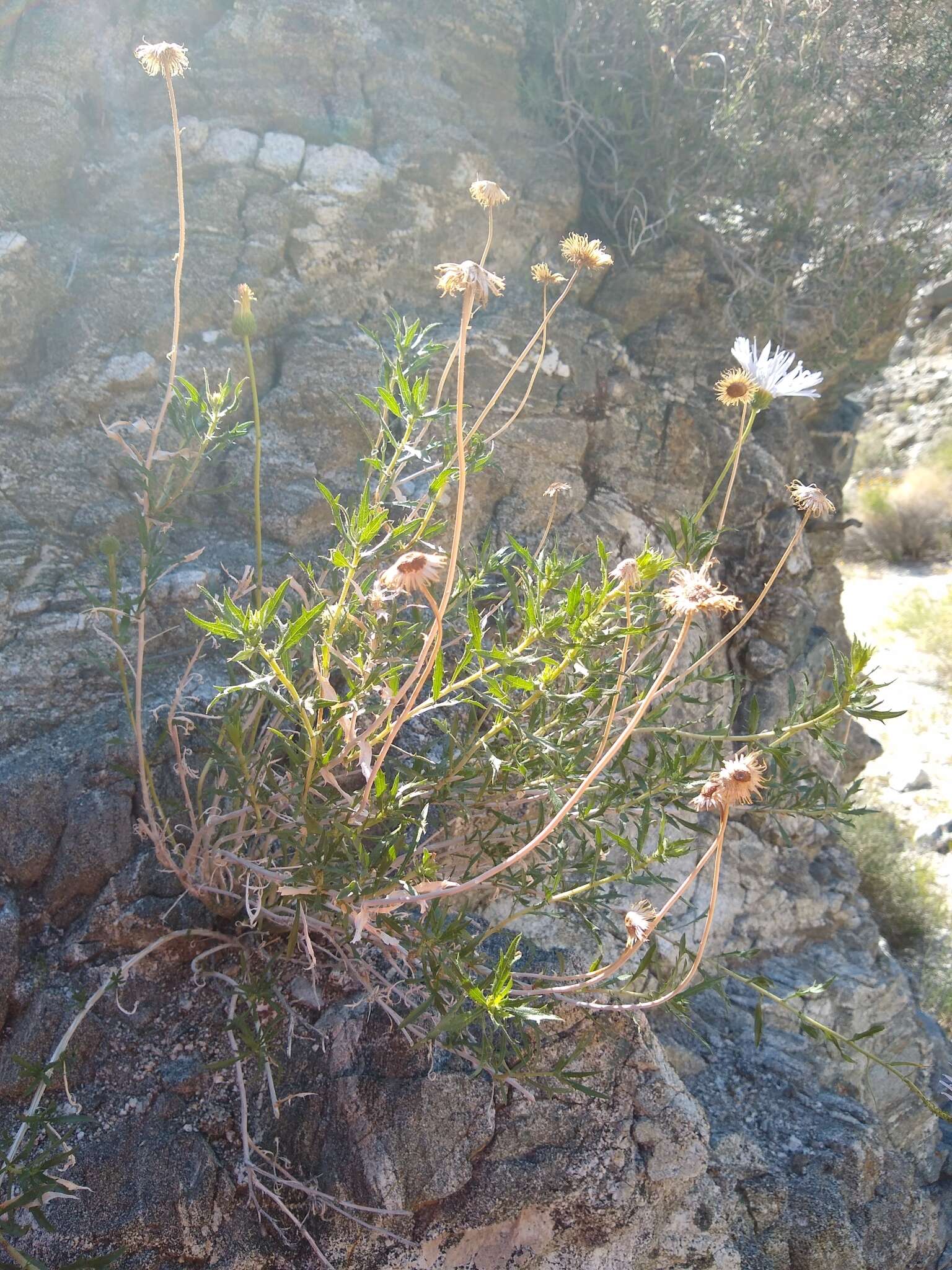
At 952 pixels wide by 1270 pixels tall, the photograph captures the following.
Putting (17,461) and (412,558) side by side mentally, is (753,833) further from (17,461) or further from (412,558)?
(17,461)

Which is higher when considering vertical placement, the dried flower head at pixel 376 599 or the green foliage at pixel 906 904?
the dried flower head at pixel 376 599

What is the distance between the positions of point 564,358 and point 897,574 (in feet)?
22.4

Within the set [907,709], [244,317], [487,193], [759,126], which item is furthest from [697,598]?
[907,709]

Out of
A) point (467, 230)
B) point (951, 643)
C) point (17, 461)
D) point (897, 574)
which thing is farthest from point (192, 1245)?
point (897, 574)

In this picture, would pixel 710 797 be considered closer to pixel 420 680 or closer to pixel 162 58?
pixel 420 680

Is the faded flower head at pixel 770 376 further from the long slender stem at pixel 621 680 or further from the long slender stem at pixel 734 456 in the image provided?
the long slender stem at pixel 621 680

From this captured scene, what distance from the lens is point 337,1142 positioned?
1.91 m

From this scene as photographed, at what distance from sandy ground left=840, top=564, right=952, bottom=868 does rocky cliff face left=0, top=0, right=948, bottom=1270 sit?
1.57m

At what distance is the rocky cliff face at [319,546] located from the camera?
1.92m

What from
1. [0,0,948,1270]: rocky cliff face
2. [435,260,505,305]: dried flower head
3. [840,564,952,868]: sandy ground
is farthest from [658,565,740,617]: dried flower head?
[840,564,952,868]: sandy ground

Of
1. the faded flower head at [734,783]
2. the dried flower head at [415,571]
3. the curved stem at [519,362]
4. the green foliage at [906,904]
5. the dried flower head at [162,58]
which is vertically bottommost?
the green foliage at [906,904]

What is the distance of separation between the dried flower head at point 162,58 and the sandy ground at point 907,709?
3.40 meters

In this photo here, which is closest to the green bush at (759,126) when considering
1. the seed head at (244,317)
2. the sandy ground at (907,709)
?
the sandy ground at (907,709)

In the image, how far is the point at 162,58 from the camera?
5.58ft
